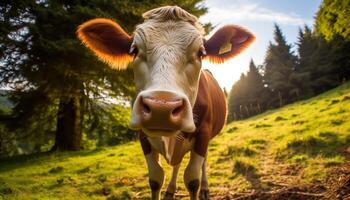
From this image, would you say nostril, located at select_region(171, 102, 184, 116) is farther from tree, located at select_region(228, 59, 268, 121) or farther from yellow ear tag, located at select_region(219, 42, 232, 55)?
tree, located at select_region(228, 59, 268, 121)

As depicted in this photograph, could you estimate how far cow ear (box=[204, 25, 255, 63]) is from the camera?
3.57 meters

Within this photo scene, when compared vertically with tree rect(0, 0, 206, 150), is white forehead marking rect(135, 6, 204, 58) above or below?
below

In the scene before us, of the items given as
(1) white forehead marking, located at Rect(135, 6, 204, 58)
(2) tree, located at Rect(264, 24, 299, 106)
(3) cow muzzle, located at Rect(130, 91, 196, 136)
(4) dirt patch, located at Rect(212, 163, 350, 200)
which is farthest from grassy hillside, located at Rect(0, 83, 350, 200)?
(2) tree, located at Rect(264, 24, 299, 106)

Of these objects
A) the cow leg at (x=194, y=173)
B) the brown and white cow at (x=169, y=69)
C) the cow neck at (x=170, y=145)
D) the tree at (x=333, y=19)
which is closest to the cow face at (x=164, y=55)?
the brown and white cow at (x=169, y=69)

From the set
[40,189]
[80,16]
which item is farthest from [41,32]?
[40,189]

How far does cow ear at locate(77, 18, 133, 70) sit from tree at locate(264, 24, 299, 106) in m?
37.3

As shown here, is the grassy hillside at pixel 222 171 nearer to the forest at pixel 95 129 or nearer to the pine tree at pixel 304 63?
the forest at pixel 95 129

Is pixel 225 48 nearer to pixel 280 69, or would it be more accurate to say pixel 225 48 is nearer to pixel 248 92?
pixel 280 69

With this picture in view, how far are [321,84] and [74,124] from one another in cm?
3501

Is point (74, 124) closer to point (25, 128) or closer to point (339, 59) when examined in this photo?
point (25, 128)

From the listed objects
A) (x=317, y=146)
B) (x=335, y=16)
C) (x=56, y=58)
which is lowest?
(x=317, y=146)

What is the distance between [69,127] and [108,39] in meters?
10.2

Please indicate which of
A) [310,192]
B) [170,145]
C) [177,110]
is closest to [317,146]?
[310,192]

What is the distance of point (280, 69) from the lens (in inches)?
1816
